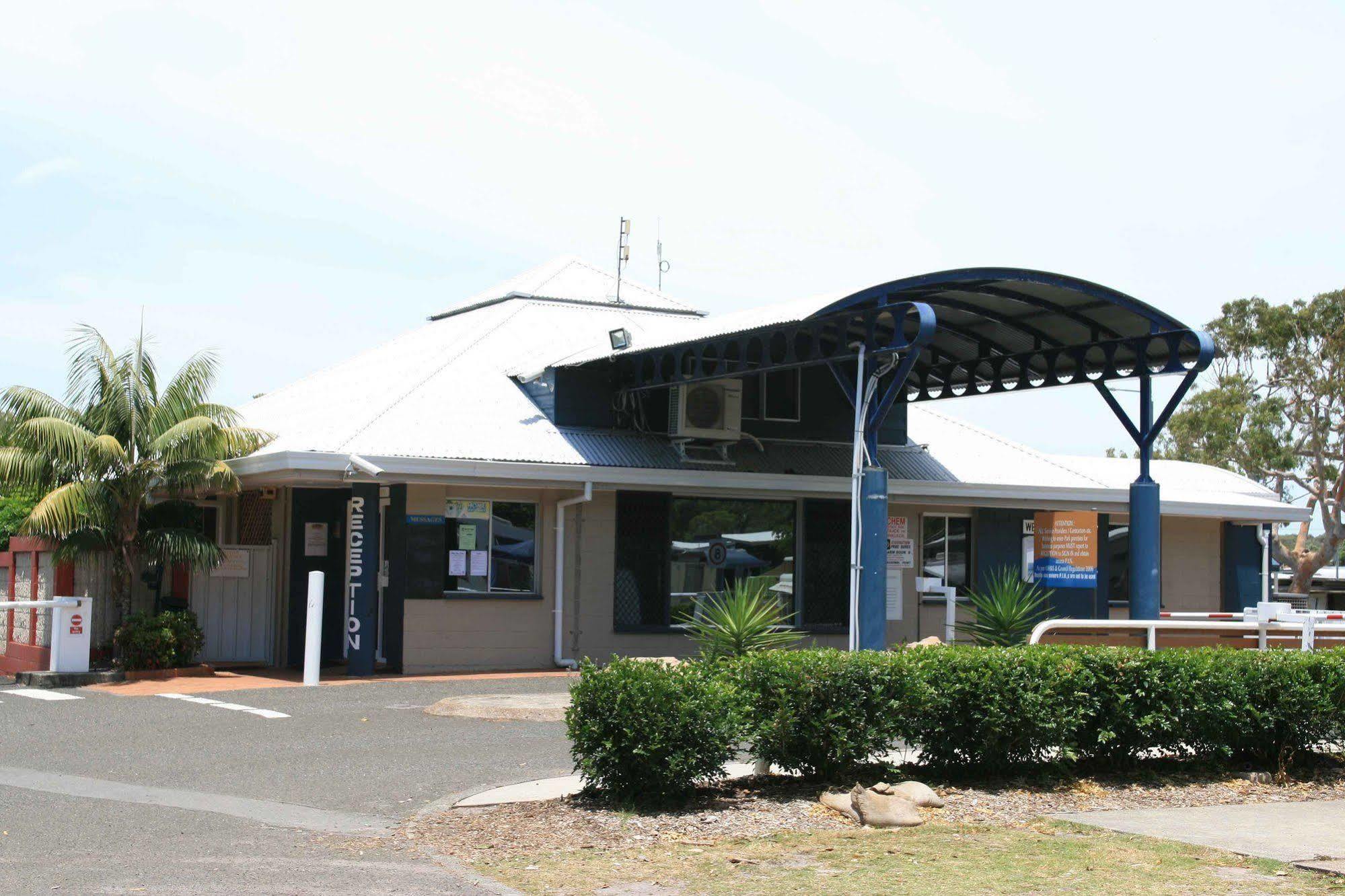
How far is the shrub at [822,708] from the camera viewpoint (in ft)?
30.7

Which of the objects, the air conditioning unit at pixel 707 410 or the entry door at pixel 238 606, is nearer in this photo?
the entry door at pixel 238 606

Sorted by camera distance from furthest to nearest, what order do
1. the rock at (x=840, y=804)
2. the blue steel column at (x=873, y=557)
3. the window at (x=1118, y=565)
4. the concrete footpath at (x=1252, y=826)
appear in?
the window at (x=1118, y=565), the blue steel column at (x=873, y=557), the rock at (x=840, y=804), the concrete footpath at (x=1252, y=826)

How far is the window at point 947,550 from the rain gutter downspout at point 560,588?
5.93 meters

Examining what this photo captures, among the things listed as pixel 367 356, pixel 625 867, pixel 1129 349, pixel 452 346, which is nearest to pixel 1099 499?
pixel 1129 349

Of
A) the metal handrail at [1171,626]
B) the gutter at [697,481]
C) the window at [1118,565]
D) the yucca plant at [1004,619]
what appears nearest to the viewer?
the metal handrail at [1171,626]

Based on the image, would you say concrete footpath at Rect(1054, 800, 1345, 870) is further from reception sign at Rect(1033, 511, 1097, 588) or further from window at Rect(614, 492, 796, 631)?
reception sign at Rect(1033, 511, 1097, 588)

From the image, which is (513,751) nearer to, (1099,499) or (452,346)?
(452,346)

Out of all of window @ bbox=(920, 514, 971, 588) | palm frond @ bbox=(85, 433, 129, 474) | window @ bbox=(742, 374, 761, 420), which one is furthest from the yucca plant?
palm frond @ bbox=(85, 433, 129, 474)

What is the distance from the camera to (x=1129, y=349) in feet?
60.4

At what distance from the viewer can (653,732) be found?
8812 millimetres

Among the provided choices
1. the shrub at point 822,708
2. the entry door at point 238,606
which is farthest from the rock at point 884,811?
the entry door at point 238,606

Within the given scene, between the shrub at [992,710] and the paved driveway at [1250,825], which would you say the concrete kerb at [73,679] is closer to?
the shrub at [992,710]

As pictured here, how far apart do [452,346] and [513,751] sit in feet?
36.7

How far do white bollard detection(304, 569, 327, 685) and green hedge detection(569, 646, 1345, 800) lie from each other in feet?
25.3
